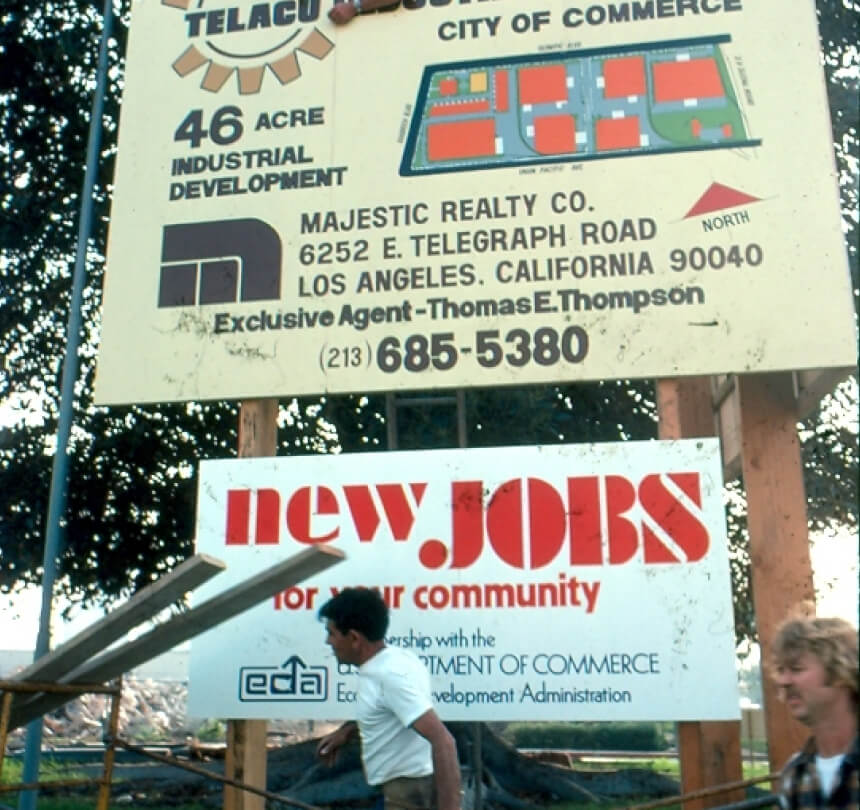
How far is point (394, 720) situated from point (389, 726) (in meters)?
0.03

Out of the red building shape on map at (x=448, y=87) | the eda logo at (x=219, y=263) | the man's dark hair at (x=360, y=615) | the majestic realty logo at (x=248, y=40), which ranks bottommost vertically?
the man's dark hair at (x=360, y=615)

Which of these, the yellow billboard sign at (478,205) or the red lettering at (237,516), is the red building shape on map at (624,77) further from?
the red lettering at (237,516)

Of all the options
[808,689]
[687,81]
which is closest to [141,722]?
[687,81]

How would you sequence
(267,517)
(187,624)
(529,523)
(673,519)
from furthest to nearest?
1. (267,517)
2. (529,523)
3. (673,519)
4. (187,624)

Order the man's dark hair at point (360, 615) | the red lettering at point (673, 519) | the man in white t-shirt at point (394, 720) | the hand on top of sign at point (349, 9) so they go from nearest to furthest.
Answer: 1. the man in white t-shirt at point (394, 720)
2. the man's dark hair at point (360, 615)
3. the red lettering at point (673, 519)
4. the hand on top of sign at point (349, 9)

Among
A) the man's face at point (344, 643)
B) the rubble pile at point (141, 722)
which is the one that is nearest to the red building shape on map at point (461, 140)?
the man's face at point (344, 643)

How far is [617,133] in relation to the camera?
5.48 meters

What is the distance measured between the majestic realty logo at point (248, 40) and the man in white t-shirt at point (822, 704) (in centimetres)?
452

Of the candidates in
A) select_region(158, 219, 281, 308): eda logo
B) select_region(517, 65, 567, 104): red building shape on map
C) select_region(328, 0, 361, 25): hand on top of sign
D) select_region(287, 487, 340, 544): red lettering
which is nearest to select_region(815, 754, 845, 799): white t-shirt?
select_region(287, 487, 340, 544): red lettering

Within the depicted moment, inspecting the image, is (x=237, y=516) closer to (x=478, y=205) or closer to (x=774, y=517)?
(x=478, y=205)

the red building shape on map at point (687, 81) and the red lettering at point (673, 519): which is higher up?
the red building shape on map at point (687, 81)

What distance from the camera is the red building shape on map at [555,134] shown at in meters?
5.51

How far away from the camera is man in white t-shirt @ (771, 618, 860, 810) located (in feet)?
8.25

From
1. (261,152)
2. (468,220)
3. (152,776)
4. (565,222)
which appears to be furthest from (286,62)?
(152,776)
